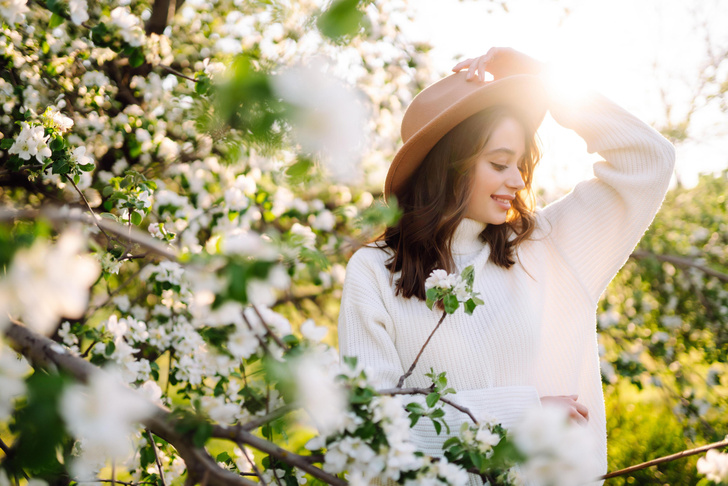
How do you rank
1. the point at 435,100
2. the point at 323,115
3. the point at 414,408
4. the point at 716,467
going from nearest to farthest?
the point at 323,115 < the point at 716,467 < the point at 414,408 < the point at 435,100

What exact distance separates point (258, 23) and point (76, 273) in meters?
2.13

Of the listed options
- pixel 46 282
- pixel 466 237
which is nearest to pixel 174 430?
pixel 46 282

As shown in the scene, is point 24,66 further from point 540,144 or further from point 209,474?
point 540,144

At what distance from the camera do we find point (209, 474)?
74cm

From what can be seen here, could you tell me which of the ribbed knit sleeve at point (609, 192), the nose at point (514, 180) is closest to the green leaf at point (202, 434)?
the nose at point (514, 180)

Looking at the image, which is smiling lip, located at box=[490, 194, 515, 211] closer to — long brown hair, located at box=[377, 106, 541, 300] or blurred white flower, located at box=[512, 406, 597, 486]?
long brown hair, located at box=[377, 106, 541, 300]

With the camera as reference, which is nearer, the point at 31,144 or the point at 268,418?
the point at 268,418

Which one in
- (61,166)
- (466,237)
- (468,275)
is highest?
(468,275)

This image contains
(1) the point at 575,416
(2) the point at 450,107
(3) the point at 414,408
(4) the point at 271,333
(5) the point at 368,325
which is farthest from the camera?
(2) the point at 450,107

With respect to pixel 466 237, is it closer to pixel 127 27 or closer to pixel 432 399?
pixel 432 399

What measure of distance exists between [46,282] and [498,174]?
1445 millimetres

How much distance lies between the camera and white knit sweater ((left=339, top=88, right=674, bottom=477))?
5.04 feet

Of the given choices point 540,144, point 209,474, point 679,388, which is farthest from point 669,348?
point 209,474

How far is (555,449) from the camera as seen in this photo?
0.63 meters
